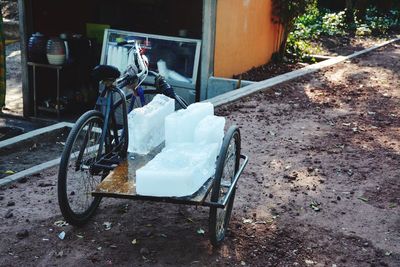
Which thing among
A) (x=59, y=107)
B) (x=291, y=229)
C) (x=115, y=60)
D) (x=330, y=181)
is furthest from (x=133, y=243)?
(x=59, y=107)

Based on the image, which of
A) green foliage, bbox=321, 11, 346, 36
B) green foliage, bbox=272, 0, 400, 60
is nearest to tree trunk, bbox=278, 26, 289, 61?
green foliage, bbox=272, 0, 400, 60

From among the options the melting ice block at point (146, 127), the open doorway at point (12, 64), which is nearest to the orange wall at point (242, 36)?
the open doorway at point (12, 64)

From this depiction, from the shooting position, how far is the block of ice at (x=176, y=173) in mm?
3646

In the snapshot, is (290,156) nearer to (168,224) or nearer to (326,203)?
(326,203)

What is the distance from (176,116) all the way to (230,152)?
49cm

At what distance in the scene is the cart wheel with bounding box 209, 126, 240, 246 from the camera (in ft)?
12.4

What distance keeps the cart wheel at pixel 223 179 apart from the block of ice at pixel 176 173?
113 millimetres

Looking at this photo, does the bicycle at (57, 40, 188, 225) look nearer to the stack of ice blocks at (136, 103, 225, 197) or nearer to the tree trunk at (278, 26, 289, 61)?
the stack of ice blocks at (136, 103, 225, 197)

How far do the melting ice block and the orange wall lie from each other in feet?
17.4

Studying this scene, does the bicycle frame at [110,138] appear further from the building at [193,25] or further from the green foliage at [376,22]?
the green foliage at [376,22]

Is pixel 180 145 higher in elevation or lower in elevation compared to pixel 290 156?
higher

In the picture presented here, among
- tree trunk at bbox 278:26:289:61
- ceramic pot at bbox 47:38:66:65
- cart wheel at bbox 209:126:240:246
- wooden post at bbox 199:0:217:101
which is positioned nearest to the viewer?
cart wheel at bbox 209:126:240:246

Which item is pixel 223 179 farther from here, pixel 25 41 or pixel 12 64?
pixel 12 64

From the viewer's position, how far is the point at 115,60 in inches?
376
